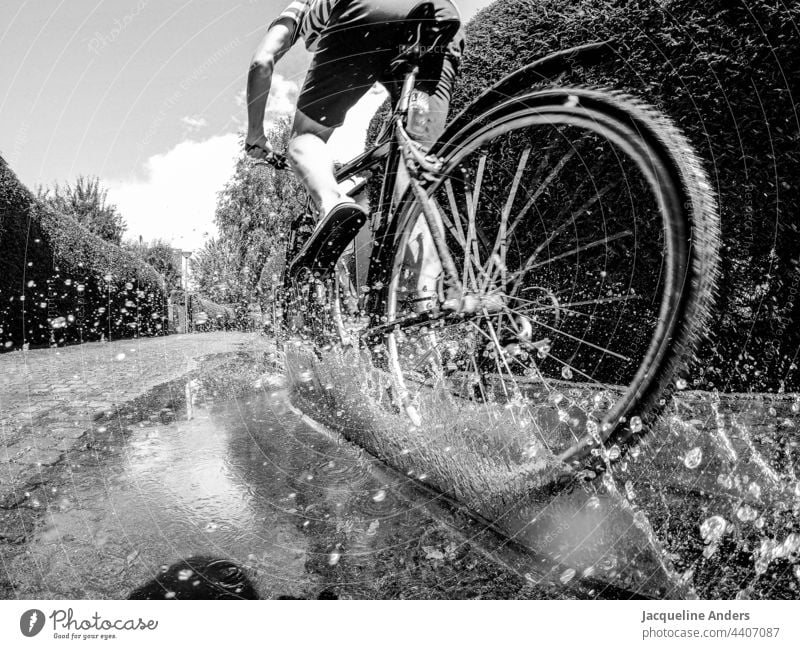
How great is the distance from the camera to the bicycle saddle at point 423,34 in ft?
4.81

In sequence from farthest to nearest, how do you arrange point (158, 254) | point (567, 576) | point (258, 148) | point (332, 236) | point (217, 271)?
point (217, 271), point (158, 254), point (258, 148), point (332, 236), point (567, 576)

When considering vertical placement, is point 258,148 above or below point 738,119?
above

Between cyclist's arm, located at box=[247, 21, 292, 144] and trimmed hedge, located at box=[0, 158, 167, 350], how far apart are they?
0.71 metres

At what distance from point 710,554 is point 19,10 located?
7.76 ft

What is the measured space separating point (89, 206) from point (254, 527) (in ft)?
4.10

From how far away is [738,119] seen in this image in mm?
1376

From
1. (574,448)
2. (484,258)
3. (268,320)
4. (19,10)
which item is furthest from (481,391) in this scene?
(19,10)

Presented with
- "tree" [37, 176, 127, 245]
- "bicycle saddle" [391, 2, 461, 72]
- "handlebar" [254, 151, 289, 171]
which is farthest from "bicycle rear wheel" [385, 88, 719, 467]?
"tree" [37, 176, 127, 245]

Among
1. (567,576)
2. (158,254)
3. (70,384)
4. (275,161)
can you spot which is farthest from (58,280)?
(567,576)

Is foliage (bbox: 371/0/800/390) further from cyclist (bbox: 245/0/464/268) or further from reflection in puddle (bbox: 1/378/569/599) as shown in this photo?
reflection in puddle (bbox: 1/378/569/599)

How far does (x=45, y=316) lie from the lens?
3.78 m

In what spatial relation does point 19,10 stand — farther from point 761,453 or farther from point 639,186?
point 761,453

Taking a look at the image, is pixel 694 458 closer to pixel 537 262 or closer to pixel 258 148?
pixel 537 262

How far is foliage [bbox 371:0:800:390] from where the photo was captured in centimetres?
132
